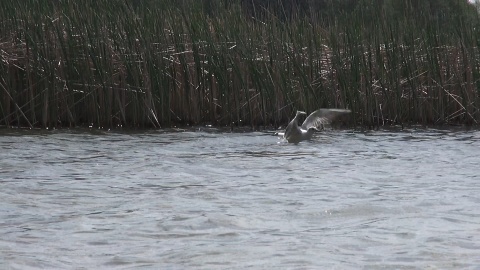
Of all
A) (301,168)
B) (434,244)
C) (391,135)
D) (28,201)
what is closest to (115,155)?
(301,168)

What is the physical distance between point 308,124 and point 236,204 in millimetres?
4871

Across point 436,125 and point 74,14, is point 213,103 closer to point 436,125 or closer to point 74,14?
point 74,14

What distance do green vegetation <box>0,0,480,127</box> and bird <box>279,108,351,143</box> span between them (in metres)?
0.94

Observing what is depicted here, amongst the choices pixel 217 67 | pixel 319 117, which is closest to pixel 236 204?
pixel 319 117


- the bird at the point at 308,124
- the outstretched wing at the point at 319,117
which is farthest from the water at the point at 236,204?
the outstretched wing at the point at 319,117

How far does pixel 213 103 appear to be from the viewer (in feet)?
40.2

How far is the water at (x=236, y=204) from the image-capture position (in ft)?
15.6

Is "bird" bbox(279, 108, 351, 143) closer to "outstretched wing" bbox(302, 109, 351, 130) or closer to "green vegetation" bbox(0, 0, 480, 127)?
"outstretched wing" bbox(302, 109, 351, 130)

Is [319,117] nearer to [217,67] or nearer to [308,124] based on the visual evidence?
[308,124]

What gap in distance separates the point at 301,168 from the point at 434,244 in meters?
3.38

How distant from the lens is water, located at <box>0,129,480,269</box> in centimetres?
477

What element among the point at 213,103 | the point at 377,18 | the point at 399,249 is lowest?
the point at 399,249

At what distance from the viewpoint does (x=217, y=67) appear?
12.0 m

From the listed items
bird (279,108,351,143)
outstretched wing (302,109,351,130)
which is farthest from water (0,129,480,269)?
outstretched wing (302,109,351,130)
